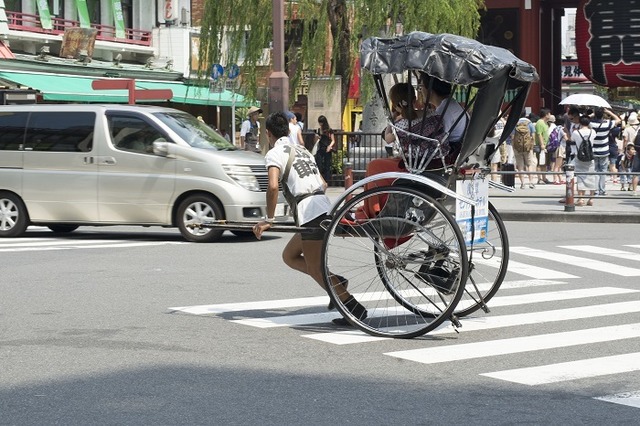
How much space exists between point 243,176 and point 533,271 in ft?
15.0

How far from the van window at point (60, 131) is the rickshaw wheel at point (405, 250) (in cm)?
754

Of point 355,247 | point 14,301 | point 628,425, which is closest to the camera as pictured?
point 628,425

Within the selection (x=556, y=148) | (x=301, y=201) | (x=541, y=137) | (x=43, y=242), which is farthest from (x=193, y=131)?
(x=541, y=137)

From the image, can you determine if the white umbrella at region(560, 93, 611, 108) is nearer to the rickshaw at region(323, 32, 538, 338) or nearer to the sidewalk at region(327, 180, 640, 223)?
the sidewalk at region(327, 180, 640, 223)

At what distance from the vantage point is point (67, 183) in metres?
15.3

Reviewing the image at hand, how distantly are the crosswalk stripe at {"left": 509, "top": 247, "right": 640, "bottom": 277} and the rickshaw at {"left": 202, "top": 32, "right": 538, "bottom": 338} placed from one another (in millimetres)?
3918

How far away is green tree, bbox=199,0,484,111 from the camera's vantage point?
24.7 metres

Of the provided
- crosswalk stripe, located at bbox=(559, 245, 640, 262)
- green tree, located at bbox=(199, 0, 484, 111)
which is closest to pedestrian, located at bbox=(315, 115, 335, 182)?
green tree, located at bbox=(199, 0, 484, 111)

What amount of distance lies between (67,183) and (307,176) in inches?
296

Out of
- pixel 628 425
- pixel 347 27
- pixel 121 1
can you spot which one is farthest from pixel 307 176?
pixel 121 1

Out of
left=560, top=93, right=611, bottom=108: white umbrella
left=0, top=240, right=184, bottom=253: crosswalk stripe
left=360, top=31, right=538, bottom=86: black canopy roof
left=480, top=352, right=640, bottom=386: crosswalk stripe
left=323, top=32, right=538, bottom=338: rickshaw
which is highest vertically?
left=560, top=93, right=611, bottom=108: white umbrella

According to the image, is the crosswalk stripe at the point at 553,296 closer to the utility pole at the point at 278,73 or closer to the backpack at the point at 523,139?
the utility pole at the point at 278,73

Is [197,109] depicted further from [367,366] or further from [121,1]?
[367,366]

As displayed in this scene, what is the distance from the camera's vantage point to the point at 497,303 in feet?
31.7
